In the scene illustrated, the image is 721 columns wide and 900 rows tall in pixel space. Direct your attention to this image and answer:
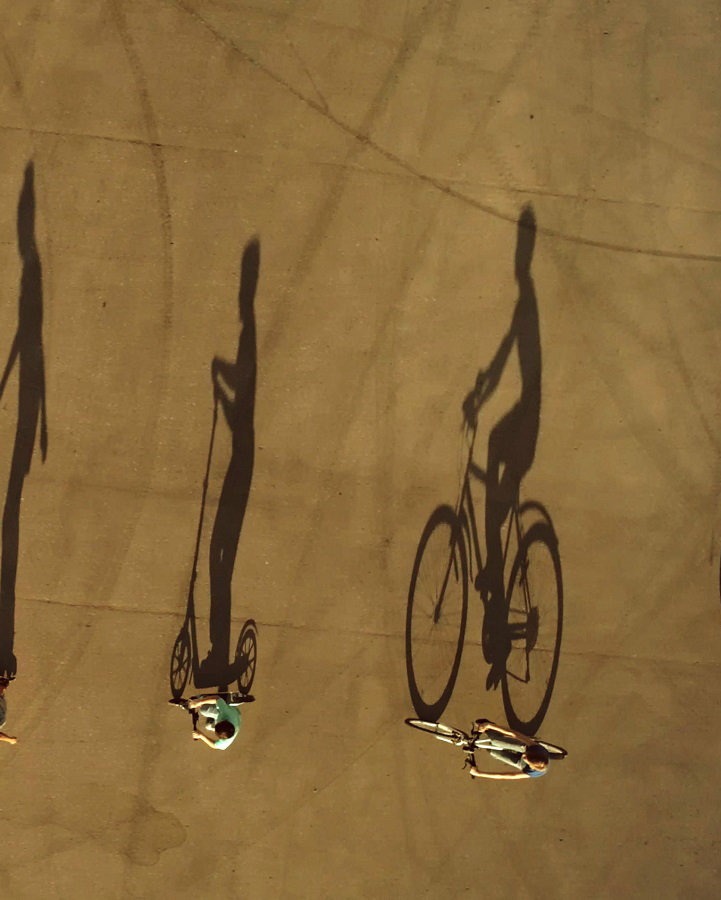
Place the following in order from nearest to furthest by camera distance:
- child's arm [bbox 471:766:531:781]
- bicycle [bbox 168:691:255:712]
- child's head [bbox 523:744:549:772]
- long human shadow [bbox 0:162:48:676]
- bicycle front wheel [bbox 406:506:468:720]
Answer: child's head [bbox 523:744:549:772] < child's arm [bbox 471:766:531:781] < bicycle [bbox 168:691:255:712] < long human shadow [bbox 0:162:48:676] < bicycle front wheel [bbox 406:506:468:720]

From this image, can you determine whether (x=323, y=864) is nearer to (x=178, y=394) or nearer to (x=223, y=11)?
(x=178, y=394)

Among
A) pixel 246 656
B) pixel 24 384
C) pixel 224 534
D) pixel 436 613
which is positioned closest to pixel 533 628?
pixel 436 613

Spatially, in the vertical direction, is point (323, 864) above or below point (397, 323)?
below

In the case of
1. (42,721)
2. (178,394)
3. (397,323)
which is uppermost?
(397,323)

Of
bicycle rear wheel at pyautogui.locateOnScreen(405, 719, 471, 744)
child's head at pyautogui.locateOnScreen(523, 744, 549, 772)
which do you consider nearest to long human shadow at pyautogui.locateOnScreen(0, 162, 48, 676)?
bicycle rear wheel at pyautogui.locateOnScreen(405, 719, 471, 744)

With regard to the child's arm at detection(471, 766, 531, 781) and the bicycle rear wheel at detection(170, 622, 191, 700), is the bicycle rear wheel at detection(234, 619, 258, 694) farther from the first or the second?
the child's arm at detection(471, 766, 531, 781)

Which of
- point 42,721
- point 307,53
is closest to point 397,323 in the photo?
point 307,53
